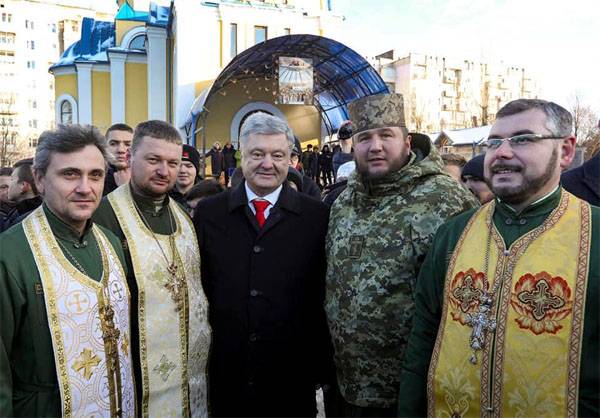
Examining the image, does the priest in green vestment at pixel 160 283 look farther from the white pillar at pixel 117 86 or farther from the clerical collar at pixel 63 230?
the white pillar at pixel 117 86

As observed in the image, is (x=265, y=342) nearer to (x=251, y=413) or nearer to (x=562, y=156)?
(x=251, y=413)

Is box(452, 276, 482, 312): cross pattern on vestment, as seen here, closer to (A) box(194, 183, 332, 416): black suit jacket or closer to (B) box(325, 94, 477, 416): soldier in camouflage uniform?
(B) box(325, 94, 477, 416): soldier in camouflage uniform

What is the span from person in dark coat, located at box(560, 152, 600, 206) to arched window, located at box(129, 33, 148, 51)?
937 inches

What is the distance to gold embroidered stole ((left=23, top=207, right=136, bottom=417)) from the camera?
2215 millimetres

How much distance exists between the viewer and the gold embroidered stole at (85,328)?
2.21 metres

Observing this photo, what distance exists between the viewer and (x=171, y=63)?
873 inches

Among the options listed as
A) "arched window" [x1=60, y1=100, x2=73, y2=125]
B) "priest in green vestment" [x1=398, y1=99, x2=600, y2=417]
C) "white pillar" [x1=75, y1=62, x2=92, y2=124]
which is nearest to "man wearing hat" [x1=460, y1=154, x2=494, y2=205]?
"priest in green vestment" [x1=398, y1=99, x2=600, y2=417]

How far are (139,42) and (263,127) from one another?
77.8 feet

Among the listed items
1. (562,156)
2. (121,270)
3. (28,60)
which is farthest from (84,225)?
(28,60)

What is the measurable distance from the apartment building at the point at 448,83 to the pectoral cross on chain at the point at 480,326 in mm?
52449

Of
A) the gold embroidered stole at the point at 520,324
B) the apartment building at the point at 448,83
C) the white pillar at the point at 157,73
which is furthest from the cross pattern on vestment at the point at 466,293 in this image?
the apartment building at the point at 448,83

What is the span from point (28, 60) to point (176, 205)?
233ft

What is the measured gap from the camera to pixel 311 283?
3.15 meters

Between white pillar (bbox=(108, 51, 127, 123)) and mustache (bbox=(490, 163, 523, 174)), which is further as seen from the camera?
white pillar (bbox=(108, 51, 127, 123))
